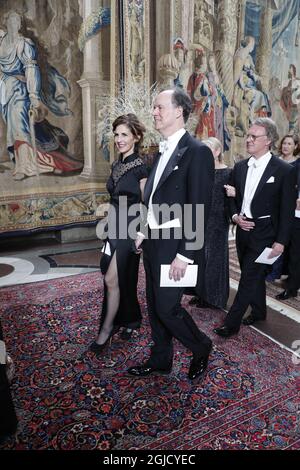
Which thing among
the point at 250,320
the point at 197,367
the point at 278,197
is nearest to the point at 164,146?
the point at 278,197

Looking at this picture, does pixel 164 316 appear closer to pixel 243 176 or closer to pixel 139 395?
pixel 139 395

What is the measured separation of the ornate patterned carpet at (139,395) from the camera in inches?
84.7

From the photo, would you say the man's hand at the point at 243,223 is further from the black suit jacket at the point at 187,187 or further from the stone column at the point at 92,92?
the stone column at the point at 92,92

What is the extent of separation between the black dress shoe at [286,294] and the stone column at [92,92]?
429 centimetres

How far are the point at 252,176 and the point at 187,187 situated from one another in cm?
115

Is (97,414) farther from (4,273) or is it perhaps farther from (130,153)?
(4,273)

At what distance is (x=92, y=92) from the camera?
6.89 metres

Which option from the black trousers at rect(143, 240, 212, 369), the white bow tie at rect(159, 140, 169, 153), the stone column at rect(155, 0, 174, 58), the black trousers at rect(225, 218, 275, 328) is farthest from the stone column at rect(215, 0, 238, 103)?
the black trousers at rect(143, 240, 212, 369)

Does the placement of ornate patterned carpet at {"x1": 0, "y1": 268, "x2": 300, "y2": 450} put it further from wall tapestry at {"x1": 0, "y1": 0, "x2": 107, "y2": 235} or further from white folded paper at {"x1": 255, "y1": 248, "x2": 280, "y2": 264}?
wall tapestry at {"x1": 0, "y1": 0, "x2": 107, "y2": 235}

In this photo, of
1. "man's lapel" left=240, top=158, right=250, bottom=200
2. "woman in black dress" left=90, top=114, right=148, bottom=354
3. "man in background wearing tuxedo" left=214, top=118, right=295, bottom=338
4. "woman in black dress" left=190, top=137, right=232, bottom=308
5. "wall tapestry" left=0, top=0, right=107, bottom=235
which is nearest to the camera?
"woman in black dress" left=90, top=114, right=148, bottom=354

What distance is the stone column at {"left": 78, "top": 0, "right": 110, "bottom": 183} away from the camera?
6.79 meters

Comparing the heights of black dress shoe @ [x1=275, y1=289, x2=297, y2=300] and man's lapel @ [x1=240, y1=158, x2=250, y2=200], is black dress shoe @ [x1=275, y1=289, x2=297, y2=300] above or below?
below

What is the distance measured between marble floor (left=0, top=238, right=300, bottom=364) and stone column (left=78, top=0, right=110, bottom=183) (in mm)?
1541
